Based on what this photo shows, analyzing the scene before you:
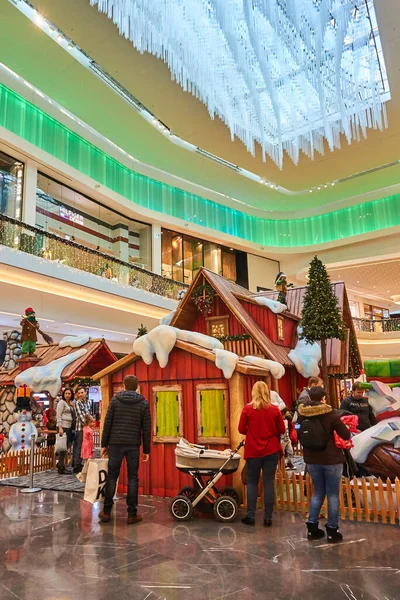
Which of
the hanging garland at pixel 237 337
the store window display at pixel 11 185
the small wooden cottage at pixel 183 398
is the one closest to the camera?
the small wooden cottage at pixel 183 398

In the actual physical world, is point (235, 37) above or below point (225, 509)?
above

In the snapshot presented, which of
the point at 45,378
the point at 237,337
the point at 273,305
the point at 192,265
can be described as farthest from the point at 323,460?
the point at 192,265

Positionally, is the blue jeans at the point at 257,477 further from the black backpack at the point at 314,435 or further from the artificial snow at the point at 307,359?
the artificial snow at the point at 307,359

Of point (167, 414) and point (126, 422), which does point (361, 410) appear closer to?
point (167, 414)

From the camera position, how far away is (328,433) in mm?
4648

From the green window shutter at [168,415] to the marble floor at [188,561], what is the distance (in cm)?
145

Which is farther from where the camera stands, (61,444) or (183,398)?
(61,444)

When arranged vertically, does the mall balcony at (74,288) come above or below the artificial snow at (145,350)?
above

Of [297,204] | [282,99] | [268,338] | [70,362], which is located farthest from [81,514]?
[297,204]

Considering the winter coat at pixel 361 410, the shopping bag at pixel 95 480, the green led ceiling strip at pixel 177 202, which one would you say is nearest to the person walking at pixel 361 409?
the winter coat at pixel 361 410

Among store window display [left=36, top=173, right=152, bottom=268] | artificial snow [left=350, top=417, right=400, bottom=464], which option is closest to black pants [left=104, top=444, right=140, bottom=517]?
artificial snow [left=350, top=417, right=400, bottom=464]

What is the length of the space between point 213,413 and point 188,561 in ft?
8.81

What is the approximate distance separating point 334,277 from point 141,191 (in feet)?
42.9

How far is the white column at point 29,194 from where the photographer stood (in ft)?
55.9
